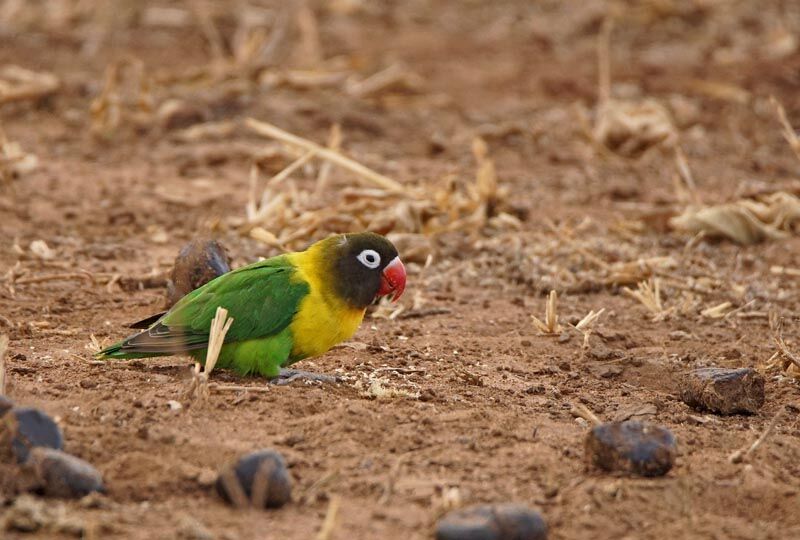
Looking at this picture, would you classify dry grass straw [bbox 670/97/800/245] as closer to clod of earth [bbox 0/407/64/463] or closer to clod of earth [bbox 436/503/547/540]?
clod of earth [bbox 436/503/547/540]

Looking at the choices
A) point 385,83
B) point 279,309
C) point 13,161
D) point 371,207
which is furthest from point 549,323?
point 385,83

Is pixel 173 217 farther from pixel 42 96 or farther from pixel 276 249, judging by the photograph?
pixel 42 96

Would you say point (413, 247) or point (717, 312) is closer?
point (717, 312)

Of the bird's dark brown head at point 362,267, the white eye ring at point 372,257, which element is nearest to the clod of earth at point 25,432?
the bird's dark brown head at point 362,267

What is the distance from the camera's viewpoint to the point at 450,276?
23.9ft

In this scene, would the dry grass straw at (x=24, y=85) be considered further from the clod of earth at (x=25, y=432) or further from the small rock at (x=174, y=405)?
the clod of earth at (x=25, y=432)

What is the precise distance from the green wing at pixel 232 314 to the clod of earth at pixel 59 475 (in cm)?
137

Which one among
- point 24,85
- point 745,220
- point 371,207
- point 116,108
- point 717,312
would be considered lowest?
point 717,312

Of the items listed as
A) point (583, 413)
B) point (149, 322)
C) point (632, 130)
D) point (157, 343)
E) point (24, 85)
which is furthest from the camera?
point (24, 85)

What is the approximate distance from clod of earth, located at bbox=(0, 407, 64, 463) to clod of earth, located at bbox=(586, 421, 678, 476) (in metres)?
1.88

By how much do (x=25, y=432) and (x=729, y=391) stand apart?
2.86m

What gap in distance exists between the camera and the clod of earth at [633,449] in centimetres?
424

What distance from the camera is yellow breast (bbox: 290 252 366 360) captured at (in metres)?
5.32

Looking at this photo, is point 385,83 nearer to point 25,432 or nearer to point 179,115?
point 179,115
